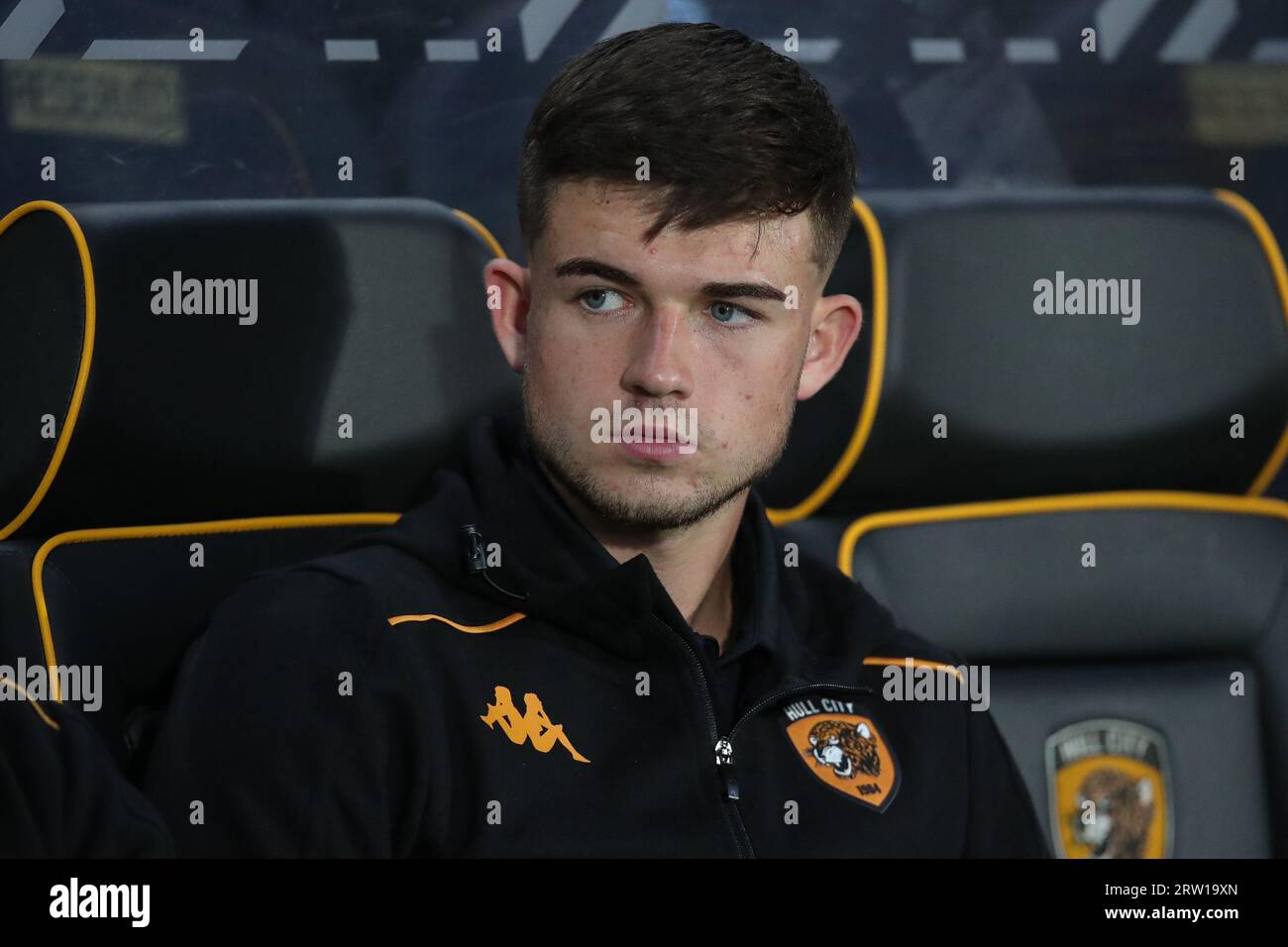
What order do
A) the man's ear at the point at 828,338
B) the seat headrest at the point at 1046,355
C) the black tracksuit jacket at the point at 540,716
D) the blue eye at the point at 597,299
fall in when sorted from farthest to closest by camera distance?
the seat headrest at the point at 1046,355, the man's ear at the point at 828,338, the blue eye at the point at 597,299, the black tracksuit jacket at the point at 540,716

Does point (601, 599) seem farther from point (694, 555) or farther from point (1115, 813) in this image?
point (1115, 813)

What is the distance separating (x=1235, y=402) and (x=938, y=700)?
0.44 m

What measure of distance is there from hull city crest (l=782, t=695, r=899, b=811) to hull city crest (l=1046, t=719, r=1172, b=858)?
0.27 m

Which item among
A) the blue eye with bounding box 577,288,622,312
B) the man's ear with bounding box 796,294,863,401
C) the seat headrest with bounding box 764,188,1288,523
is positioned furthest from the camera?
the seat headrest with bounding box 764,188,1288,523

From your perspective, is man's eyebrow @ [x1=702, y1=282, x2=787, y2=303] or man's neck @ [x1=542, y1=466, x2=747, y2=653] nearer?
man's eyebrow @ [x1=702, y1=282, x2=787, y2=303]

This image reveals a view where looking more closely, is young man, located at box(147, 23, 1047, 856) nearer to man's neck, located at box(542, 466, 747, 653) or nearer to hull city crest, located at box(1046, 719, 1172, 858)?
man's neck, located at box(542, 466, 747, 653)

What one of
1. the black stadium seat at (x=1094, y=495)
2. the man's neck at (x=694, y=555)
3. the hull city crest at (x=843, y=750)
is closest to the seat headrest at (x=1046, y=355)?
the black stadium seat at (x=1094, y=495)

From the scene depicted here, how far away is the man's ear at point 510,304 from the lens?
133 cm

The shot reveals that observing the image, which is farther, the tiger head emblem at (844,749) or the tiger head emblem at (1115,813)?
the tiger head emblem at (1115,813)

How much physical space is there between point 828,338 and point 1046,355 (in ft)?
0.83

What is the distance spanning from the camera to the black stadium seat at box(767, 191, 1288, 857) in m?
1.54

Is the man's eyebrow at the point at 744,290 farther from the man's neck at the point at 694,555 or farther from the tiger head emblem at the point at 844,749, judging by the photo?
the tiger head emblem at the point at 844,749

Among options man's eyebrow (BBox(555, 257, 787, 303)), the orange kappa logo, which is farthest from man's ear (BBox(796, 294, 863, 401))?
Answer: the orange kappa logo

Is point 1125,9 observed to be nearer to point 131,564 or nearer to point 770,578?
point 770,578
